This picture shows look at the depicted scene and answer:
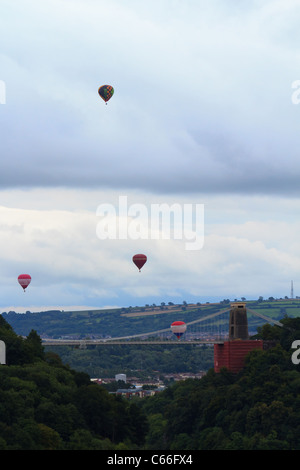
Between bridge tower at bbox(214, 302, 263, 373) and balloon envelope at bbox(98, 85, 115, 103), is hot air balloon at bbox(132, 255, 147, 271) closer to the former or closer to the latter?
bridge tower at bbox(214, 302, 263, 373)

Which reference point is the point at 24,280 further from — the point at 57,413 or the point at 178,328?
the point at 57,413

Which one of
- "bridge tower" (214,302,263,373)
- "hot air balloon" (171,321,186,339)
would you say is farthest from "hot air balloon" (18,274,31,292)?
"bridge tower" (214,302,263,373)

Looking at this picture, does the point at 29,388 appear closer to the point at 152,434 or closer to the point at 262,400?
the point at 262,400

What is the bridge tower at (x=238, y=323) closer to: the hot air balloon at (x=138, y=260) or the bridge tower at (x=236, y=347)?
the bridge tower at (x=236, y=347)

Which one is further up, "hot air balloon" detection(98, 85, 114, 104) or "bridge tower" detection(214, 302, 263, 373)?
"hot air balloon" detection(98, 85, 114, 104)

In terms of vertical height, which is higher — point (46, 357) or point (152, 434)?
point (46, 357)

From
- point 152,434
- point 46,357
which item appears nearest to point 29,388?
point 46,357

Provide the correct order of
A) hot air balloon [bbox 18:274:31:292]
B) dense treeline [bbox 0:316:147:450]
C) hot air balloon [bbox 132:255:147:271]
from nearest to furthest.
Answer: dense treeline [bbox 0:316:147:450] < hot air balloon [bbox 132:255:147:271] < hot air balloon [bbox 18:274:31:292]
